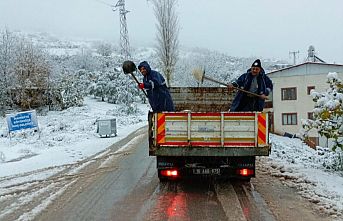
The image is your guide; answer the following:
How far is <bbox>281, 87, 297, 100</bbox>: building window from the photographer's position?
38.3 metres

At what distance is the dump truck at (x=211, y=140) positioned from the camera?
7.65 metres

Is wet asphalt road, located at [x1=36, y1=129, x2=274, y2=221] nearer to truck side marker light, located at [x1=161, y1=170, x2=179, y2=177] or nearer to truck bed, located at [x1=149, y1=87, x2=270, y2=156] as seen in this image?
truck side marker light, located at [x1=161, y1=170, x2=179, y2=177]

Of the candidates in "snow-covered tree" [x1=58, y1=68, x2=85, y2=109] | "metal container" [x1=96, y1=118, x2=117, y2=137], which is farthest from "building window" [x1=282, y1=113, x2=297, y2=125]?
"metal container" [x1=96, y1=118, x2=117, y2=137]

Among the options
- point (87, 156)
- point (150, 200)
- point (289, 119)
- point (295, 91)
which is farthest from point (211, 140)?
point (289, 119)

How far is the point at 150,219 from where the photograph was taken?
6.16 metres

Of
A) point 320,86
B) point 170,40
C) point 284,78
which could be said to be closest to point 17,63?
point 170,40

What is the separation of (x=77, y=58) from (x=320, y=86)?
42698 mm

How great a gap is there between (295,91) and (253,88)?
101 feet

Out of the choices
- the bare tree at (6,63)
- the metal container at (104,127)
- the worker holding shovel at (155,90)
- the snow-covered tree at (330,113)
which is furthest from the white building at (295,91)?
the worker holding shovel at (155,90)

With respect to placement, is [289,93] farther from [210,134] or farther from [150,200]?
[150,200]

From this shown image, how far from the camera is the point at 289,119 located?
38562mm

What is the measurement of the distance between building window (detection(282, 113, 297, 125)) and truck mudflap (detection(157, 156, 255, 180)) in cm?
3142

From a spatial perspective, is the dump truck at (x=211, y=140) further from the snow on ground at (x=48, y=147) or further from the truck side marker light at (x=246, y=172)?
the snow on ground at (x=48, y=147)

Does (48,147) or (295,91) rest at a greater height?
(295,91)
